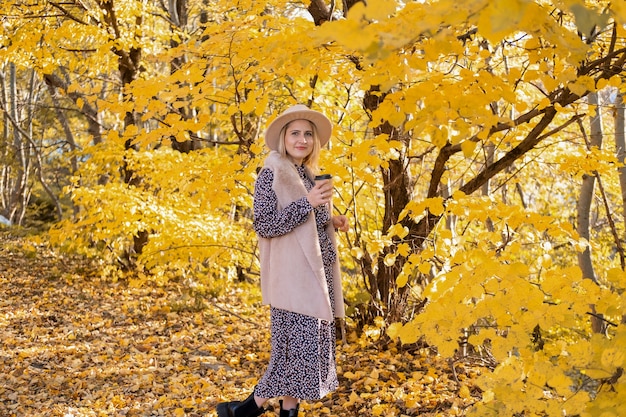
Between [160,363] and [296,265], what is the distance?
2484mm

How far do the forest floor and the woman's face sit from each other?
61.5 inches

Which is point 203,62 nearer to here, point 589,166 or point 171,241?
point 589,166

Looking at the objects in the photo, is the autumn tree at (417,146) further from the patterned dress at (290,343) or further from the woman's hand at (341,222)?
the patterned dress at (290,343)

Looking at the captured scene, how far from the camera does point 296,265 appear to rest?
2648 millimetres

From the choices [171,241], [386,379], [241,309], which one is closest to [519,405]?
[386,379]

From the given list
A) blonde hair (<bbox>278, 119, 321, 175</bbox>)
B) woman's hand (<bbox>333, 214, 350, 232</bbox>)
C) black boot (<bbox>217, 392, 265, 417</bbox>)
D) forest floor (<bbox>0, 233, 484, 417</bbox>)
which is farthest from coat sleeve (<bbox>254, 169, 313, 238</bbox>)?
forest floor (<bbox>0, 233, 484, 417</bbox>)

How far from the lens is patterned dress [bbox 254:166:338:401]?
2.65 metres

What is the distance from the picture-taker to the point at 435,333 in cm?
199

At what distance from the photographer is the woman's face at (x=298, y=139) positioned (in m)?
2.78

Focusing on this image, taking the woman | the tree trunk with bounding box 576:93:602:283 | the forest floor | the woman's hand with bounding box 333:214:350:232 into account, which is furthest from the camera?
the tree trunk with bounding box 576:93:602:283

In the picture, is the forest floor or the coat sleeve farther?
the forest floor

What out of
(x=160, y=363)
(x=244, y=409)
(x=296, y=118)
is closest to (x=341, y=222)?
(x=296, y=118)

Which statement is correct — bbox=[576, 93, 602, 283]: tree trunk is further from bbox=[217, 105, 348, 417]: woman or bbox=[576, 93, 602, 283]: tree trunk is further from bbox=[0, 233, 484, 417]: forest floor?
bbox=[217, 105, 348, 417]: woman

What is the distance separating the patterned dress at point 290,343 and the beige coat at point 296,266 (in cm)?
5
